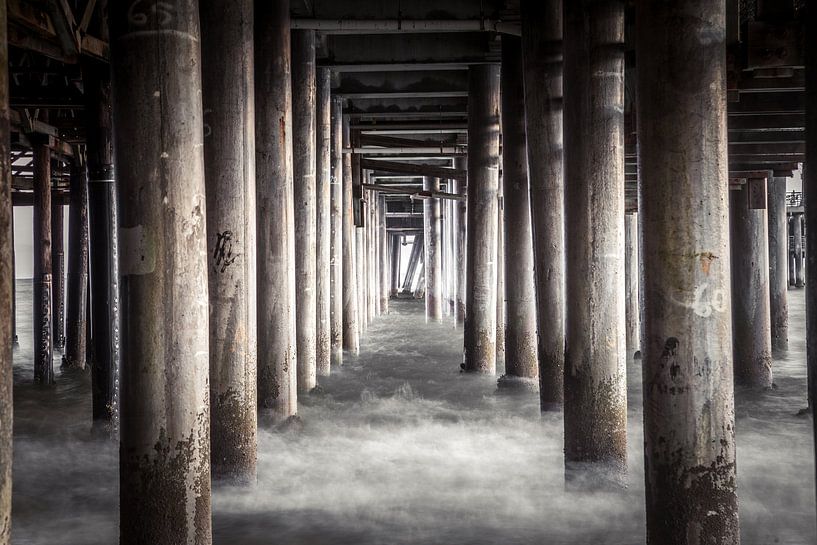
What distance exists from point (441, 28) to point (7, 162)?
7466 mm

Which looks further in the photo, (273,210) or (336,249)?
(336,249)

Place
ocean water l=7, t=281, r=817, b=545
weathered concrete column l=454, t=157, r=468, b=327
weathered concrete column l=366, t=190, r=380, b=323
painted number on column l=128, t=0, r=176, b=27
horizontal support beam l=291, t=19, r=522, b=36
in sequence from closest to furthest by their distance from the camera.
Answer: painted number on column l=128, t=0, r=176, b=27, ocean water l=7, t=281, r=817, b=545, horizontal support beam l=291, t=19, r=522, b=36, weathered concrete column l=454, t=157, r=468, b=327, weathered concrete column l=366, t=190, r=380, b=323

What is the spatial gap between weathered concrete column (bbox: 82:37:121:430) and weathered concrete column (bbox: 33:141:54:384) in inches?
157

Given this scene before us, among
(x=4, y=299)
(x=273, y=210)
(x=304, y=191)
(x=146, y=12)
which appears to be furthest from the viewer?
(x=304, y=191)

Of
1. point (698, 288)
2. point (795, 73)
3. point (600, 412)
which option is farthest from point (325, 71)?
point (698, 288)

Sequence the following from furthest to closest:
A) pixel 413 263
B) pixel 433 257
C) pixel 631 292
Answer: pixel 413 263 → pixel 433 257 → pixel 631 292

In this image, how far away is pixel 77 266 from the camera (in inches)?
434

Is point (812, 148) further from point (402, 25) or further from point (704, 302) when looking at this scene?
Answer: point (402, 25)

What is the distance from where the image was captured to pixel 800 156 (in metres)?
8.57

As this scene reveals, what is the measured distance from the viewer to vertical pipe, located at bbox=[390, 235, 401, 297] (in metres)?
41.6

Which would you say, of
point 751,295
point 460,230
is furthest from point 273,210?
point 460,230

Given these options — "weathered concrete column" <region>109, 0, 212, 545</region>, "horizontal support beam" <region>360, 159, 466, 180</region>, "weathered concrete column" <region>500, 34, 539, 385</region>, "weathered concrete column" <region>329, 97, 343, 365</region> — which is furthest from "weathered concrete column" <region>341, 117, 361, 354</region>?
"weathered concrete column" <region>109, 0, 212, 545</region>

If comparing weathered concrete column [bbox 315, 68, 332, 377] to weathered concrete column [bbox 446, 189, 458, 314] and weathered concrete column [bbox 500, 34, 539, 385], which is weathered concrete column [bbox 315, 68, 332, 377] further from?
weathered concrete column [bbox 446, 189, 458, 314]

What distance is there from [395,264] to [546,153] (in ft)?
118
